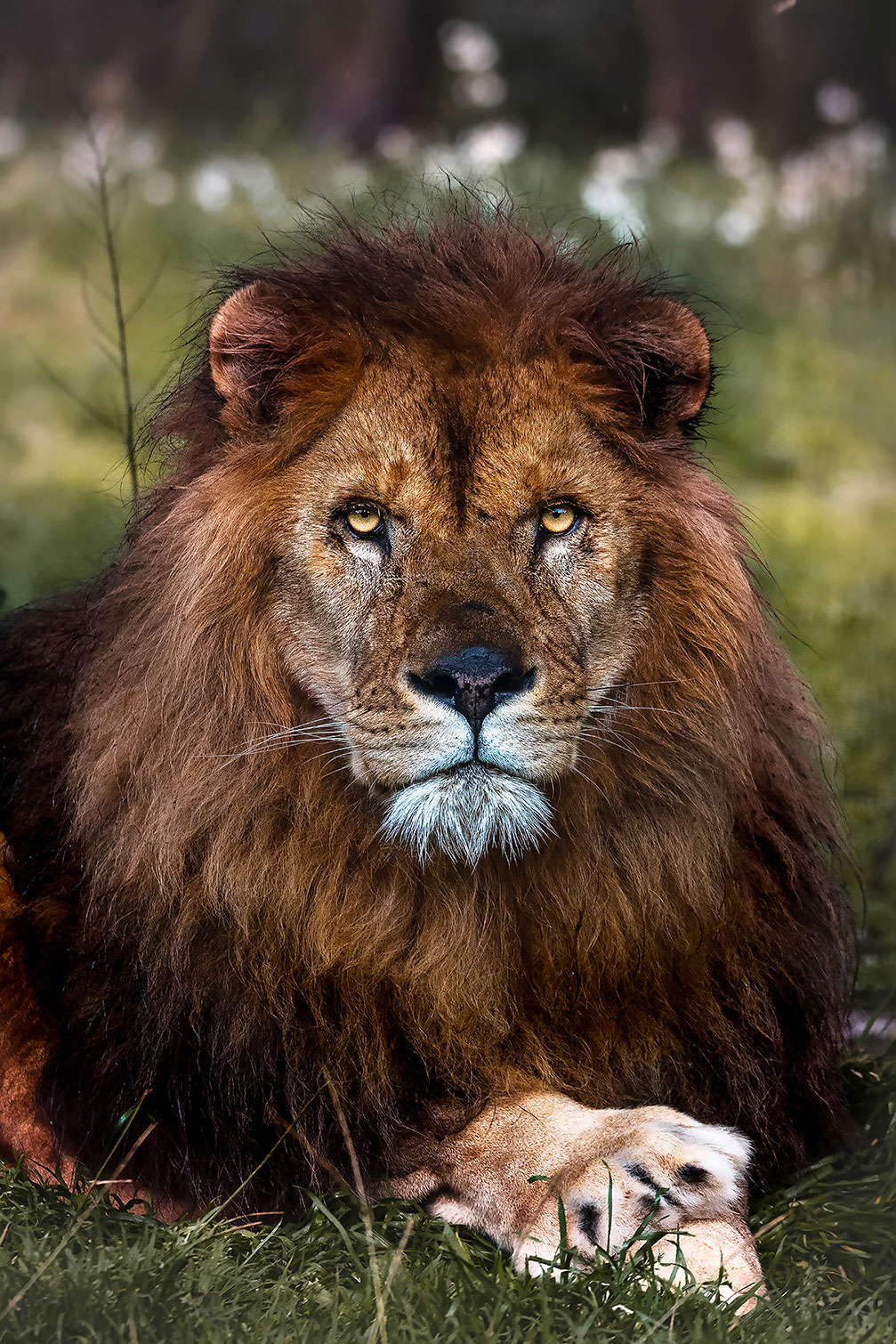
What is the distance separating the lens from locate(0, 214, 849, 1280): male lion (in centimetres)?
277

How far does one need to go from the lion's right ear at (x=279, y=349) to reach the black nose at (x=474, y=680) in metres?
0.62

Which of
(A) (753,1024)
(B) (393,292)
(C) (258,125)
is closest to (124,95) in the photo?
(C) (258,125)

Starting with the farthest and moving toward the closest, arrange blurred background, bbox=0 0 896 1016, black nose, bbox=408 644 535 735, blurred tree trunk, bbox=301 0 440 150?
blurred tree trunk, bbox=301 0 440 150 → blurred background, bbox=0 0 896 1016 → black nose, bbox=408 644 535 735

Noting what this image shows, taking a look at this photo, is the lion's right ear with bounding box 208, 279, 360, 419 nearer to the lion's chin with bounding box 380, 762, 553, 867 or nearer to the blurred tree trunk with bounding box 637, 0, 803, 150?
the lion's chin with bounding box 380, 762, 553, 867

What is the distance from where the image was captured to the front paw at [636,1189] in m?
2.61

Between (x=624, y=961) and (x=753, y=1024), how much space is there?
12.7 inches

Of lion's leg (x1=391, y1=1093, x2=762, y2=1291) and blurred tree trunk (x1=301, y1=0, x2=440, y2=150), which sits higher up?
blurred tree trunk (x1=301, y1=0, x2=440, y2=150)

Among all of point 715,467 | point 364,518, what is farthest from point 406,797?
point 715,467

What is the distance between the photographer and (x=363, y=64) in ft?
35.8

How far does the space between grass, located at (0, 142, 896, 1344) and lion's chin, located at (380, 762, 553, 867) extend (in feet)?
2.32

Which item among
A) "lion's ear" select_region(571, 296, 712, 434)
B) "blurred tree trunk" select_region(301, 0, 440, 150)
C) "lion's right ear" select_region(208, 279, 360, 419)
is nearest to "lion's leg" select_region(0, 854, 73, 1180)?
"lion's right ear" select_region(208, 279, 360, 419)

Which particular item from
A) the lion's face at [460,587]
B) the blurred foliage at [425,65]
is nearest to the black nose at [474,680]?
the lion's face at [460,587]

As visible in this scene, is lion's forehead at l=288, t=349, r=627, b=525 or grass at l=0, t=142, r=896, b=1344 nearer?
grass at l=0, t=142, r=896, b=1344

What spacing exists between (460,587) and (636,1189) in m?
1.10
